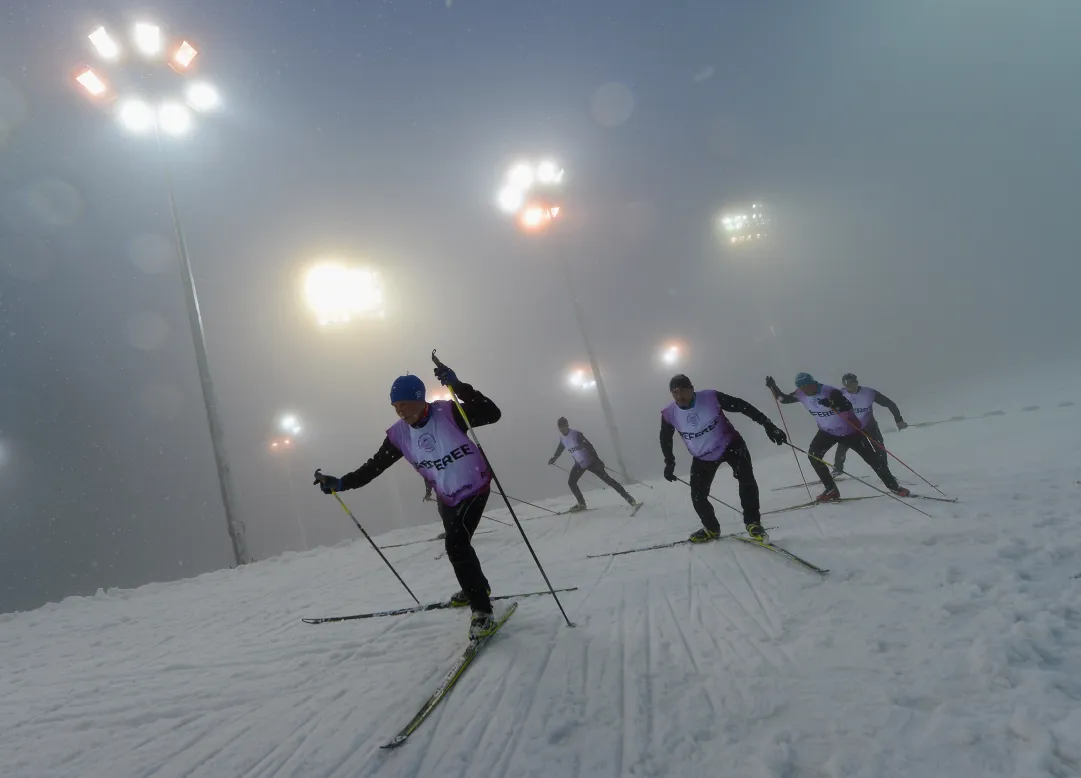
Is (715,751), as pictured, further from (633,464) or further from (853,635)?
(633,464)

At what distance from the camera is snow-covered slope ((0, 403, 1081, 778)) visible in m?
2.34

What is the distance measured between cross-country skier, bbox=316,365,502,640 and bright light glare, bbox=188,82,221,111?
16.4 meters

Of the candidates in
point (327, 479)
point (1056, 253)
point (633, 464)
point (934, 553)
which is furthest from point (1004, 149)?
point (327, 479)

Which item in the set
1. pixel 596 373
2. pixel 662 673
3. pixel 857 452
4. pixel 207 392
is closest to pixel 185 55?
pixel 207 392

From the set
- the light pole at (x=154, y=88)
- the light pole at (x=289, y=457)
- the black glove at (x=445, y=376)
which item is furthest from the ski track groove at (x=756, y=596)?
the light pole at (x=289, y=457)

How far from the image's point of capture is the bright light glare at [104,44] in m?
13.7

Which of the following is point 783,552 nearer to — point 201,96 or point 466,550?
point 466,550

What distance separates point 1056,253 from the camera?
49.0m

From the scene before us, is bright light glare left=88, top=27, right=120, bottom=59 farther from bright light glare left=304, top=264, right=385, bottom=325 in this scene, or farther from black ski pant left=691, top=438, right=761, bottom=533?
black ski pant left=691, top=438, right=761, bottom=533

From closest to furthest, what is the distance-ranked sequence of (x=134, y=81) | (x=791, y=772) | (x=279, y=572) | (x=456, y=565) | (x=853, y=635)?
(x=791, y=772) < (x=853, y=635) < (x=456, y=565) < (x=279, y=572) < (x=134, y=81)

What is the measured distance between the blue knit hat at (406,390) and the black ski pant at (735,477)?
152 inches

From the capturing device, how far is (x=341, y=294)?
2891 centimetres

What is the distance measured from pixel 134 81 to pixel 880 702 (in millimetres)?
21291

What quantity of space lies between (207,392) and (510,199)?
51.0 ft
